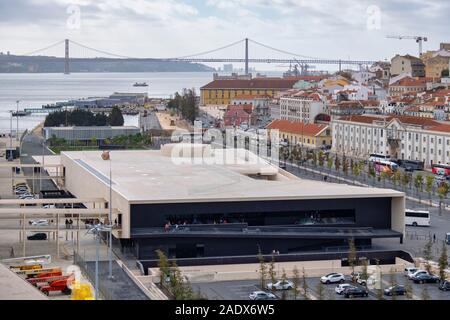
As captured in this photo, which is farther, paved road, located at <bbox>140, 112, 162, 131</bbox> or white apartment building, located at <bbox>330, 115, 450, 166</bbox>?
paved road, located at <bbox>140, 112, 162, 131</bbox>

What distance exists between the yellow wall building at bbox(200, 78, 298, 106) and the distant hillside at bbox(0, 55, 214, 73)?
15095 millimetres

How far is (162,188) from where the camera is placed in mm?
5539

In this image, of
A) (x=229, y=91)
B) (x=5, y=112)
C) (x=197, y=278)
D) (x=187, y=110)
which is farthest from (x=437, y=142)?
(x=5, y=112)

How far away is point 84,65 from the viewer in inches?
2552

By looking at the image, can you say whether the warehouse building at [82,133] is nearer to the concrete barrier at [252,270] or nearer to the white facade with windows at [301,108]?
the white facade with windows at [301,108]

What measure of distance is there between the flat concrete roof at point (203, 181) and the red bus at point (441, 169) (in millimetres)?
2583

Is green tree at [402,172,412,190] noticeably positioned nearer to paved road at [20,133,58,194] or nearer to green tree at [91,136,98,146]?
paved road at [20,133,58,194]

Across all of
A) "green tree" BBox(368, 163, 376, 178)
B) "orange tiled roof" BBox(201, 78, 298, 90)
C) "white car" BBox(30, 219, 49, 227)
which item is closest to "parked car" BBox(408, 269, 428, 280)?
"white car" BBox(30, 219, 49, 227)

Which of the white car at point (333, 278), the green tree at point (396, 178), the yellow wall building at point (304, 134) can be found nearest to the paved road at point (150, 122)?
the yellow wall building at point (304, 134)

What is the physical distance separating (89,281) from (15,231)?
6.75 ft

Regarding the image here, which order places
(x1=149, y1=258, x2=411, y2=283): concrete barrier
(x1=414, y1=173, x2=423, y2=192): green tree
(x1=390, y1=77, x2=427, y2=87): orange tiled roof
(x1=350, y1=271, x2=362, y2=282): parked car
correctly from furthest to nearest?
(x1=390, y1=77, x2=427, y2=87): orange tiled roof < (x1=414, y1=173, x2=423, y2=192): green tree < (x1=149, y1=258, x2=411, y2=283): concrete barrier < (x1=350, y1=271, x2=362, y2=282): parked car

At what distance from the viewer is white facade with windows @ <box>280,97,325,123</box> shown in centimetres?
1495

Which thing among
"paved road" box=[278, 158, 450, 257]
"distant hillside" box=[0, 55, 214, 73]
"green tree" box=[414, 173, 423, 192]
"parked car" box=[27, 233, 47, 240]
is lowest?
"paved road" box=[278, 158, 450, 257]

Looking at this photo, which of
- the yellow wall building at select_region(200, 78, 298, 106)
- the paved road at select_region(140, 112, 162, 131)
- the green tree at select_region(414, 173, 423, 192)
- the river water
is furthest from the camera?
the river water
